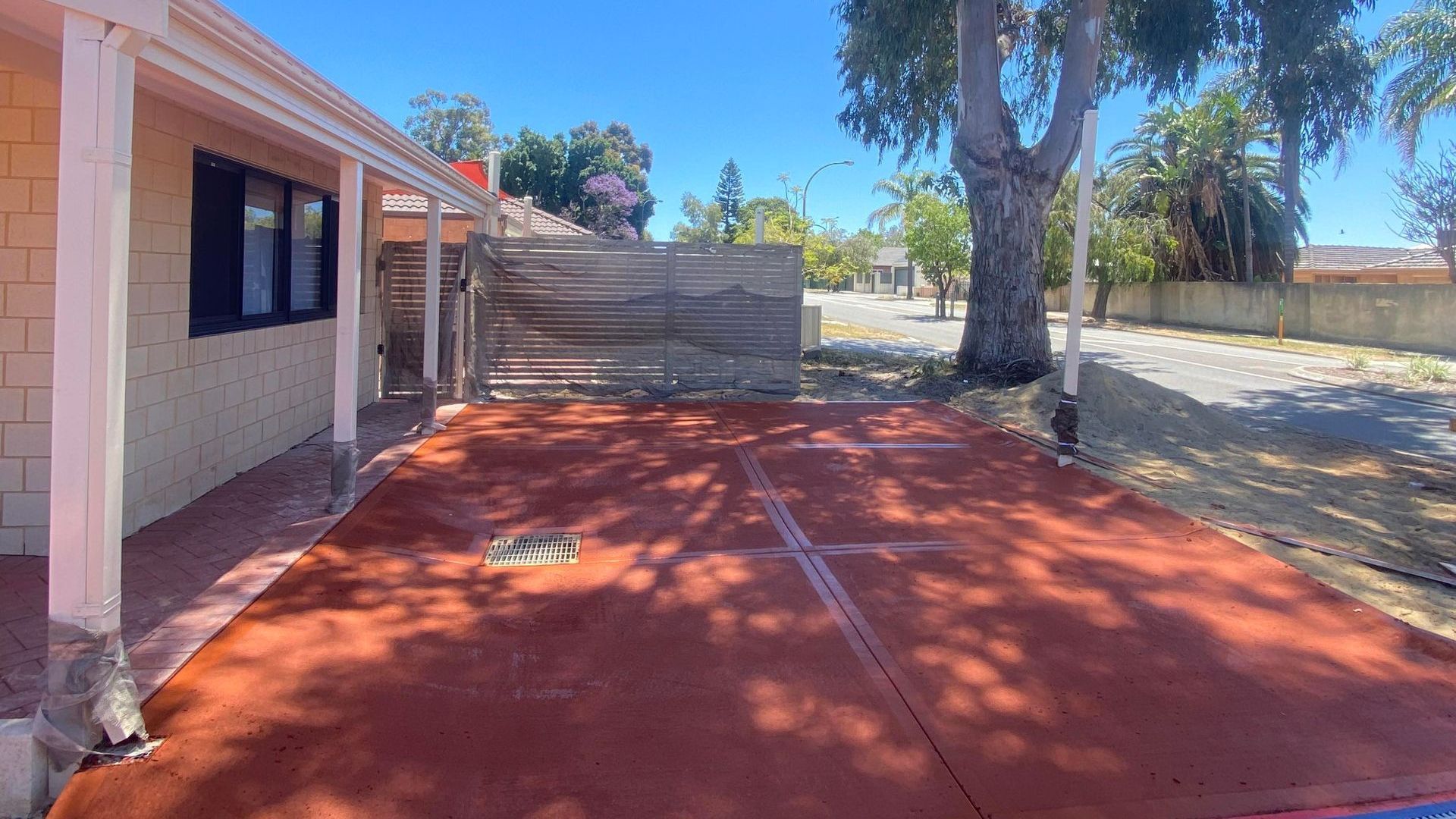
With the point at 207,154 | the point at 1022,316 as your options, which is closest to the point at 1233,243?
the point at 1022,316

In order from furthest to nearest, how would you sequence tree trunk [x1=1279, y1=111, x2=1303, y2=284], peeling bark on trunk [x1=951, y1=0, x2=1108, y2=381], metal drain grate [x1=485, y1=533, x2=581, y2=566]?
tree trunk [x1=1279, y1=111, x2=1303, y2=284] < peeling bark on trunk [x1=951, y1=0, x2=1108, y2=381] < metal drain grate [x1=485, y1=533, x2=581, y2=566]

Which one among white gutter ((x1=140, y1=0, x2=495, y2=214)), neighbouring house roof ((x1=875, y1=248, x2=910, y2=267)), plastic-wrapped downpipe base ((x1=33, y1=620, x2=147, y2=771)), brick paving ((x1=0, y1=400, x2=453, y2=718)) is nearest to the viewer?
plastic-wrapped downpipe base ((x1=33, y1=620, x2=147, y2=771))

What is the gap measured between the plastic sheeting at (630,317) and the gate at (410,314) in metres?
0.26

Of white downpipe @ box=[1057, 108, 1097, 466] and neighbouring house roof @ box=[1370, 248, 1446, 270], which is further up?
neighbouring house roof @ box=[1370, 248, 1446, 270]

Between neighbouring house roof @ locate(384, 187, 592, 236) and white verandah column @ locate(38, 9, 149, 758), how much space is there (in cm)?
711

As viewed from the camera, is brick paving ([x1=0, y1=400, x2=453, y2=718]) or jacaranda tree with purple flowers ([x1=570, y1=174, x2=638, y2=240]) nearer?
brick paving ([x1=0, y1=400, x2=453, y2=718])

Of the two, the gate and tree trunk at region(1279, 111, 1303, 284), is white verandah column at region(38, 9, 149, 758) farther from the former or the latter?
tree trunk at region(1279, 111, 1303, 284)

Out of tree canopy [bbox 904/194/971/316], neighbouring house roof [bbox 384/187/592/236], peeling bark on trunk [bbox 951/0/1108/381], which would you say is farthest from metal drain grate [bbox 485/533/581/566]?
tree canopy [bbox 904/194/971/316]

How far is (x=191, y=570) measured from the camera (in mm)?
5117

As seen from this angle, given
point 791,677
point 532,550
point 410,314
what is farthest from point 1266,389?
point 791,677

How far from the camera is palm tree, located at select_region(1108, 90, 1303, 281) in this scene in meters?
34.8

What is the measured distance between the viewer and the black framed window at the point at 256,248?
21.4ft

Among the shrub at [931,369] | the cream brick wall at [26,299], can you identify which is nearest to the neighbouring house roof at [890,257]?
the shrub at [931,369]

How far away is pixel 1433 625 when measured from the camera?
16.2 feet
